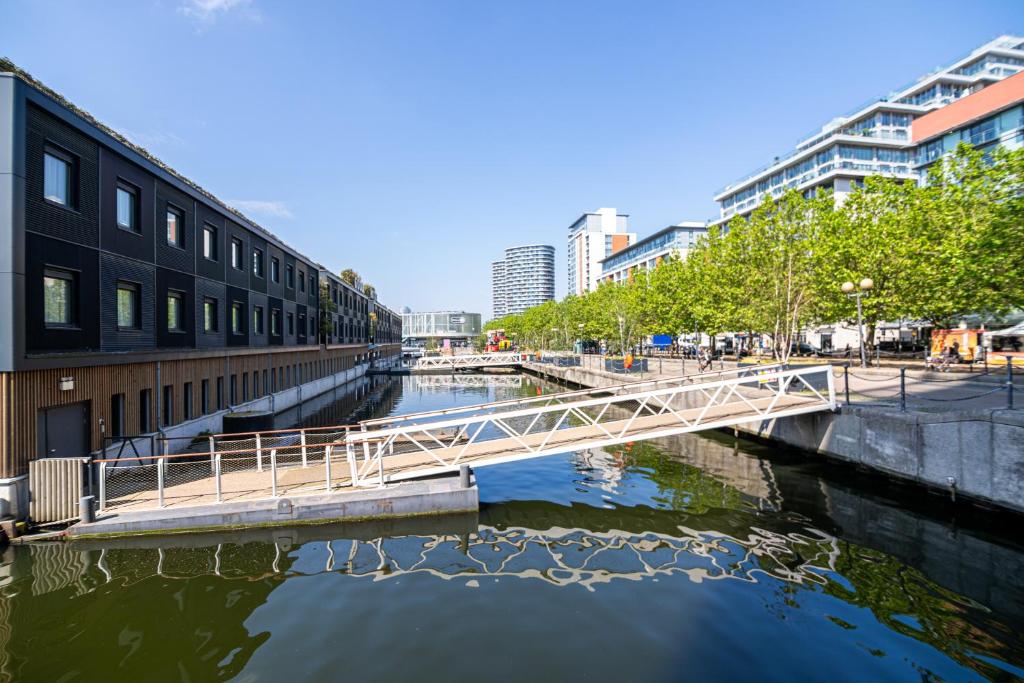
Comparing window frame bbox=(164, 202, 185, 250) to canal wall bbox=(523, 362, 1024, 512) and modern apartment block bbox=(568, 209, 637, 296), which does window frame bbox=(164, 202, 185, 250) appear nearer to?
canal wall bbox=(523, 362, 1024, 512)

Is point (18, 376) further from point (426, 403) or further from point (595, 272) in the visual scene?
point (595, 272)

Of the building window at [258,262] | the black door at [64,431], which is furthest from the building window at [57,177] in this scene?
the building window at [258,262]

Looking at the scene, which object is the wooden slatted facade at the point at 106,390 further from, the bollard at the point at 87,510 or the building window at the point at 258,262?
the building window at the point at 258,262

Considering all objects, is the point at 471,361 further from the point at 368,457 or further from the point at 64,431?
the point at 64,431

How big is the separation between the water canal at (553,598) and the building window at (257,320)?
19.4 metres

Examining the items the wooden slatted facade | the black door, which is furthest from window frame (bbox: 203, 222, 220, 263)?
the black door

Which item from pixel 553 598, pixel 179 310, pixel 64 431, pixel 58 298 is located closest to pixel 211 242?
pixel 179 310

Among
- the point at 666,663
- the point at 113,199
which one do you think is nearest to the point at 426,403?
the point at 113,199

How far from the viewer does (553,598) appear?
27.9 feet

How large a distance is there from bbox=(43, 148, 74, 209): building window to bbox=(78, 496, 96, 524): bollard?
304 inches

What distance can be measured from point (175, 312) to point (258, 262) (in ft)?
34.1

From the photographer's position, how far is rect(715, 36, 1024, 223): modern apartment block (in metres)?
67.6

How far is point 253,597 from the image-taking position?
8516mm

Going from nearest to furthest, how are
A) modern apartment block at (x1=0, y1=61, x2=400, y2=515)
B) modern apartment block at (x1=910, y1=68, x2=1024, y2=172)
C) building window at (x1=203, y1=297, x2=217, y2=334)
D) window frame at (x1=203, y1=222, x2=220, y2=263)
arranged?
modern apartment block at (x1=0, y1=61, x2=400, y2=515) → building window at (x1=203, y1=297, x2=217, y2=334) → window frame at (x1=203, y1=222, x2=220, y2=263) → modern apartment block at (x1=910, y1=68, x2=1024, y2=172)
